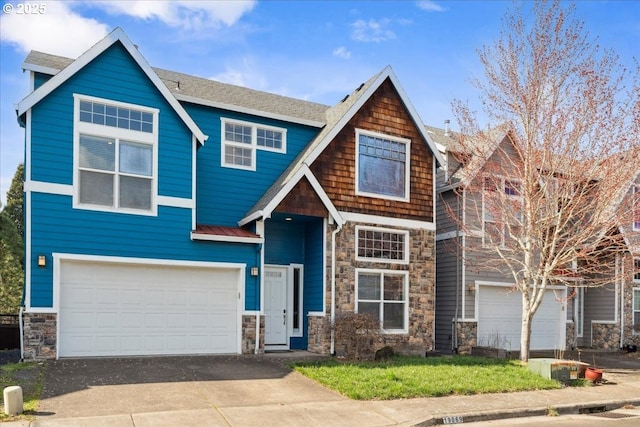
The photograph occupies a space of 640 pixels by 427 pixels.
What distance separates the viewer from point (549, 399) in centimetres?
1161

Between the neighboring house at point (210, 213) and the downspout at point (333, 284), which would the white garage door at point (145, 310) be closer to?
the neighboring house at point (210, 213)

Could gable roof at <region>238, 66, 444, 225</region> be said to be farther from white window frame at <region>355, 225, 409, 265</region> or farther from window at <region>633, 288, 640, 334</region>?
window at <region>633, 288, 640, 334</region>

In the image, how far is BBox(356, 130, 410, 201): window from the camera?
17.0 meters

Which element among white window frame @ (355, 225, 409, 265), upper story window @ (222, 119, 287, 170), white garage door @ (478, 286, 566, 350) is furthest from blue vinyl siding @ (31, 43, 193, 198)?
white garage door @ (478, 286, 566, 350)

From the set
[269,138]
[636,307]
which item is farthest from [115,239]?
[636,307]

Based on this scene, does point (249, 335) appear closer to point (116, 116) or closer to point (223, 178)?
point (223, 178)

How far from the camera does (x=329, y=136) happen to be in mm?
16266

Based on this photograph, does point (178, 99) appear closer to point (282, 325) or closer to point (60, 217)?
point (60, 217)

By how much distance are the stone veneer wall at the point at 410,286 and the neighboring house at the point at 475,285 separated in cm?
136

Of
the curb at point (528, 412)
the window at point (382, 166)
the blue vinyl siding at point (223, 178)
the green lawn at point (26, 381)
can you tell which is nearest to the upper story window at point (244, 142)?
the blue vinyl siding at point (223, 178)

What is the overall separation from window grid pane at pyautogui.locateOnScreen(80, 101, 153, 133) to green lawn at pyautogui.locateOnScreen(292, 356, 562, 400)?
6.95m

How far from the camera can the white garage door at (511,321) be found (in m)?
19.2

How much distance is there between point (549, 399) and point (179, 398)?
7.29m

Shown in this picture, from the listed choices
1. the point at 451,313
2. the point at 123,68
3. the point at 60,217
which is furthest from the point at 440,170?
the point at 60,217
